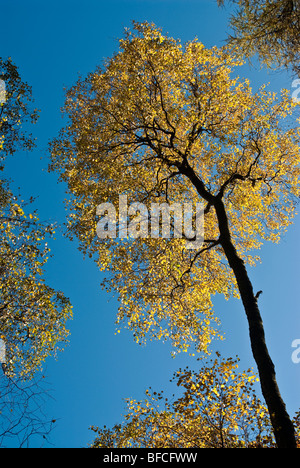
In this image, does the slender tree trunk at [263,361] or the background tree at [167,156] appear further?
the background tree at [167,156]

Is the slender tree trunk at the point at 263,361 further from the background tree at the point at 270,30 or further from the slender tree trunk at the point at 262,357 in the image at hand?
the background tree at the point at 270,30

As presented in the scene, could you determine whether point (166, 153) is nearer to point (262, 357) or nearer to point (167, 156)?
point (167, 156)

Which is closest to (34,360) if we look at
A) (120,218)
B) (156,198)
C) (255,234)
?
(120,218)

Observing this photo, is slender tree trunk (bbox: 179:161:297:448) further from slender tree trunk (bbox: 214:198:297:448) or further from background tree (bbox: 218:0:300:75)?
background tree (bbox: 218:0:300:75)

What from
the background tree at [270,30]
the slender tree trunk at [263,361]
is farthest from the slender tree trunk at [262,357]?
the background tree at [270,30]

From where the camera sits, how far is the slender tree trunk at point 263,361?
21.4ft

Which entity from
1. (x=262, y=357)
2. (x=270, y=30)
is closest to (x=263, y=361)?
(x=262, y=357)

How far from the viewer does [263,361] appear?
775 centimetres

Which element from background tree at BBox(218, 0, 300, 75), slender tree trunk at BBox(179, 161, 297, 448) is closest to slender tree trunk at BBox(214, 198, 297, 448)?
slender tree trunk at BBox(179, 161, 297, 448)

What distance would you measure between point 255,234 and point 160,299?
6.08m

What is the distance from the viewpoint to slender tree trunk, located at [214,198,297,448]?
6.53m

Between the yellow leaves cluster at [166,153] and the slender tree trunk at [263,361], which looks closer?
the slender tree trunk at [263,361]

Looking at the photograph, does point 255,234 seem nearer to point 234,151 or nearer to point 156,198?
point 234,151

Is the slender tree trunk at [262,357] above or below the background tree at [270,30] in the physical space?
below
